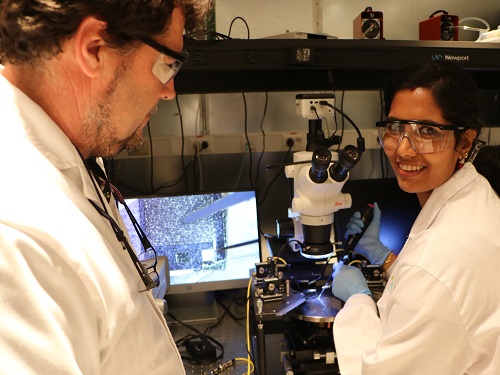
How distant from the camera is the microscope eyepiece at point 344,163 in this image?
1.21m

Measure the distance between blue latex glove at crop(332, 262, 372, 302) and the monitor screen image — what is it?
19.4 inches

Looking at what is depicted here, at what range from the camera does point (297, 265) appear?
5.47ft

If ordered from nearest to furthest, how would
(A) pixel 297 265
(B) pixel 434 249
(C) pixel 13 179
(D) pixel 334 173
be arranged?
(C) pixel 13 179
(B) pixel 434 249
(D) pixel 334 173
(A) pixel 297 265

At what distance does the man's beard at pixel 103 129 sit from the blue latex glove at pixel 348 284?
951 mm

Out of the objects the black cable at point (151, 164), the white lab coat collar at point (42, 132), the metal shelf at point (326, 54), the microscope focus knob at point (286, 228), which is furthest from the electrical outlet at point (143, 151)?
the white lab coat collar at point (42, 132)

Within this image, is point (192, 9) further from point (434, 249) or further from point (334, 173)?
point (434, 249)

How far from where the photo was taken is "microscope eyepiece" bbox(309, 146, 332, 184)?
1213 mm

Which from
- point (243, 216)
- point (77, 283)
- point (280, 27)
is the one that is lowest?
point (243, 216)

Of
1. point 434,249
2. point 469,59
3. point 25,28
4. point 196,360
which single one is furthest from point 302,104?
point 196,360

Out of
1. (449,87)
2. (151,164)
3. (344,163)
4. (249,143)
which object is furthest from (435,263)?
(151,164)

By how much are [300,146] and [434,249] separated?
107 cm

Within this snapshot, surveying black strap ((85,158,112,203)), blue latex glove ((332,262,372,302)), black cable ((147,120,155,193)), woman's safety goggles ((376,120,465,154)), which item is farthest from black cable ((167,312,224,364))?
woman's safety goggles ((376,120,465,154))

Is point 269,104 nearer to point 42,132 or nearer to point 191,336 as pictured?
point 191,336

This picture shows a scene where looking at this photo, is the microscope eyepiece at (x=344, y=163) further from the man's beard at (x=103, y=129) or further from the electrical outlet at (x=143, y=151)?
the electrical outlet at (x=143, y=151)
